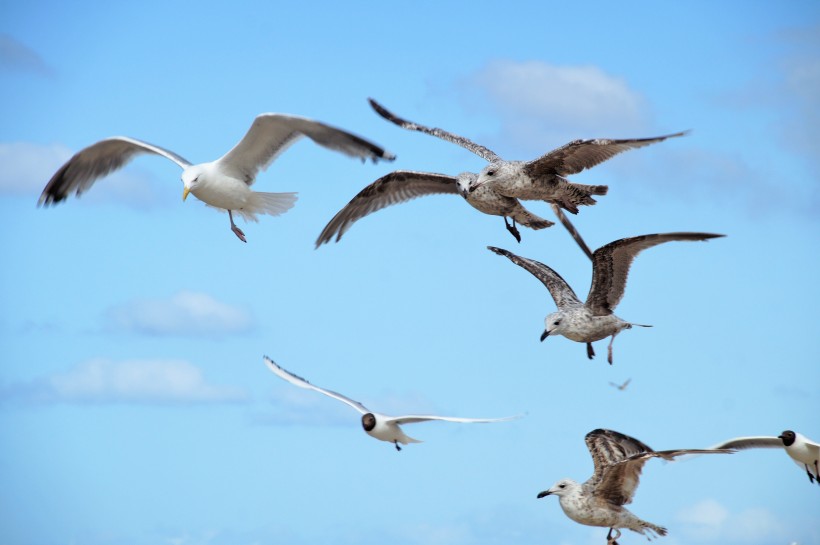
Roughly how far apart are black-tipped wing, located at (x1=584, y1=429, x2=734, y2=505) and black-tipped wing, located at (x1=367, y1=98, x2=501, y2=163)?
4.69 metres

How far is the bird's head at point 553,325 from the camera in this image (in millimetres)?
16047

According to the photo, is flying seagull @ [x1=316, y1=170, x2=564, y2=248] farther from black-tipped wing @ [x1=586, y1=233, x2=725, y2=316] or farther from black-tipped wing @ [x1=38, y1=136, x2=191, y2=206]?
black-tipped wing @ [x1=38, y1=136, x2=191, y2=206]

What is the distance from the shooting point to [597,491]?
46.0 feet

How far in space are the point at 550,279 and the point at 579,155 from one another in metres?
2.41

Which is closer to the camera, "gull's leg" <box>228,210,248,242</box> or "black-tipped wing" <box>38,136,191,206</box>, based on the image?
"gull's leg" <box>228,210,248,242</box>

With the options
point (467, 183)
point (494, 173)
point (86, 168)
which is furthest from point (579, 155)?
point (86, 168)

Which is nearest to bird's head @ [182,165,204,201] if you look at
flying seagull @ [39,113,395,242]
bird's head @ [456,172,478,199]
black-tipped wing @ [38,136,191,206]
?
flying seagull @ [39,113,395,242]

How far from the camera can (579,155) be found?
15.6 m

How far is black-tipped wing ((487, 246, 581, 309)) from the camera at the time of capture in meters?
16.9

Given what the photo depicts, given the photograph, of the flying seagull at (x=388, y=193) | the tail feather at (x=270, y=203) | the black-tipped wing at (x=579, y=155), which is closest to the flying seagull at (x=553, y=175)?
the black-tipped wing at (x=579, y=155)

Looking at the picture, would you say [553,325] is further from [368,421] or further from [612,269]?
[368,421]

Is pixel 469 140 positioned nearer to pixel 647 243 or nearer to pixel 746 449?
pixel 647 243

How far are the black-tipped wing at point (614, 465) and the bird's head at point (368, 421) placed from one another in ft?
9.52

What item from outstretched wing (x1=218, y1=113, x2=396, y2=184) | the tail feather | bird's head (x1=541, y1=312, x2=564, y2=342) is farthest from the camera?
the tail feather
